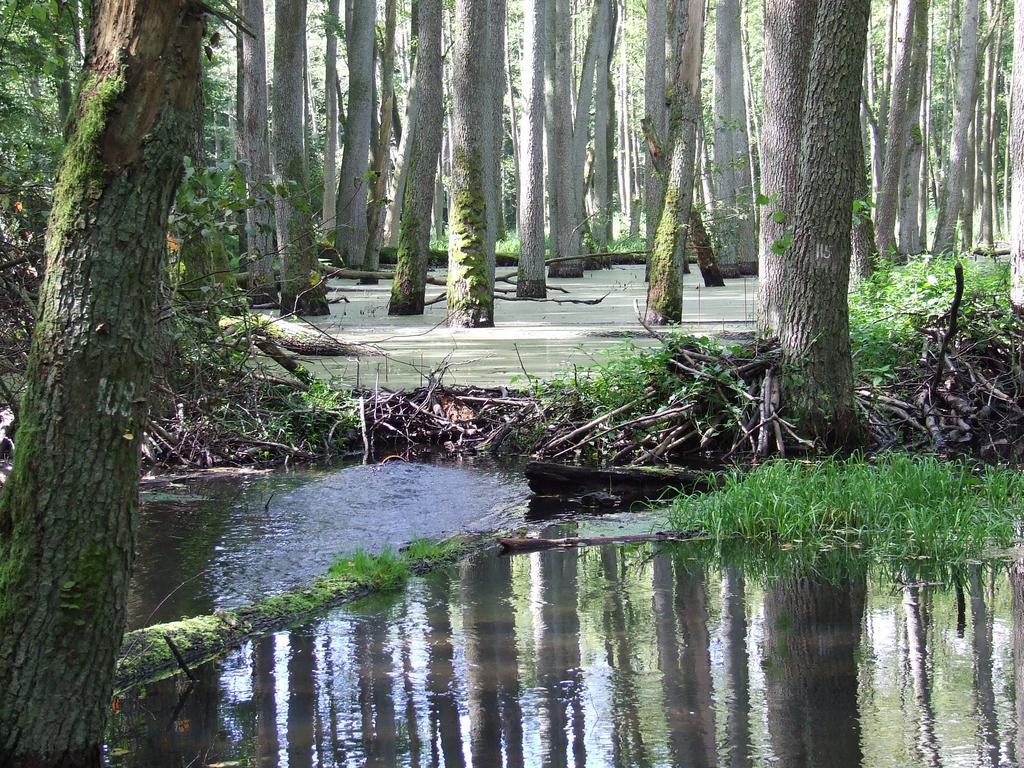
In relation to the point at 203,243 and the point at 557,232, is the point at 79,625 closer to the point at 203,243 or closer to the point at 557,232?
the point at 203,243

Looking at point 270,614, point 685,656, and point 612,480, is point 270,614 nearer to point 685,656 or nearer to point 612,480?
point 685,656

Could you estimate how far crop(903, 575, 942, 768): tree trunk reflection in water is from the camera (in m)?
3.45

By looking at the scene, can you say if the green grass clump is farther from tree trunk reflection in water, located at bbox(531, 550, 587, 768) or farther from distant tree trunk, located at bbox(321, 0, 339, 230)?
distant tree trunk, located at bbox(321, 0, 339, 230)

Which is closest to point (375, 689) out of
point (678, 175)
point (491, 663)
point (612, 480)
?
point (491, 663)

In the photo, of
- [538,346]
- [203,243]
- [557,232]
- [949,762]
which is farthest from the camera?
[557,232]

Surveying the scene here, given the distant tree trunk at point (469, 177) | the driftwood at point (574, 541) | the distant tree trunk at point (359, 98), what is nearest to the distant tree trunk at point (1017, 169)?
the driftwood at point (574, 541)

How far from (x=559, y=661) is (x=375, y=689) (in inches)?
28.8

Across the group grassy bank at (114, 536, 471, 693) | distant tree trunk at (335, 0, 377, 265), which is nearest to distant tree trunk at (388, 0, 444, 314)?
distant tree trunk at (335, 0, 377, 265)

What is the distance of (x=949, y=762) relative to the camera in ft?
10.9

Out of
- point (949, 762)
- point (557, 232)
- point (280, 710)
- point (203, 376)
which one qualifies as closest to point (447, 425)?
point (203, 376)

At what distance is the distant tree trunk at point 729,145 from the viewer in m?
27.1

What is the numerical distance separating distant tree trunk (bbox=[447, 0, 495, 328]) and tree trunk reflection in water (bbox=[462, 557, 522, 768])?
9.81 meters

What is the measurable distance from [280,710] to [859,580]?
118 inches

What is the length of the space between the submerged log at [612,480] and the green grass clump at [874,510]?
840mm
